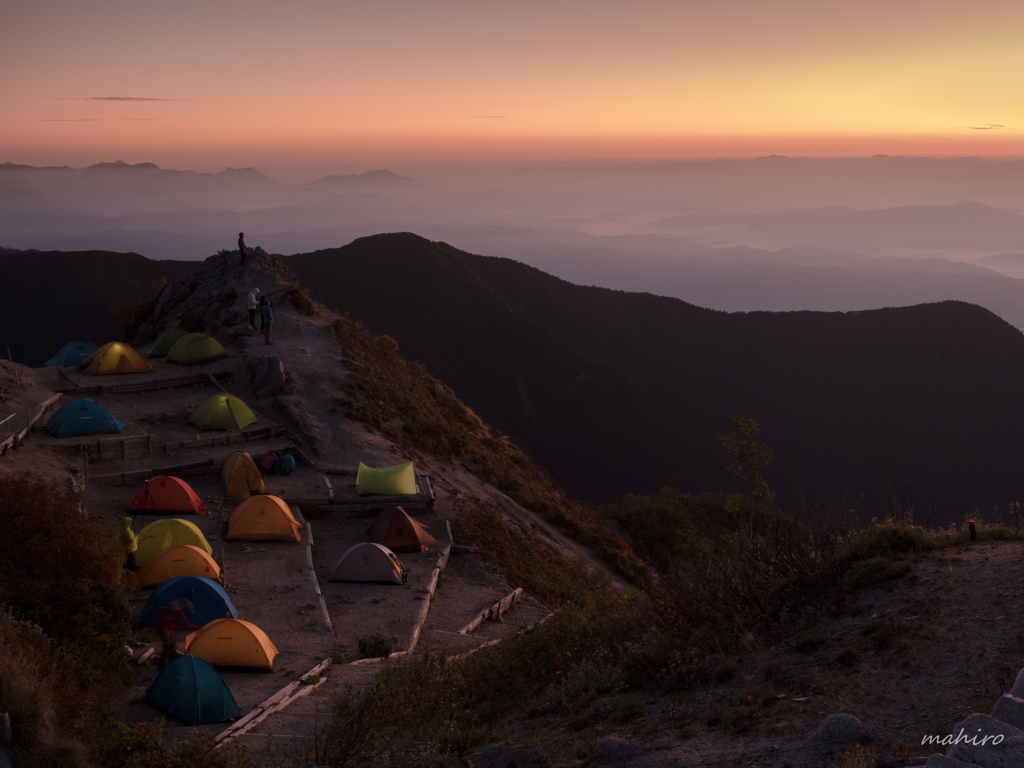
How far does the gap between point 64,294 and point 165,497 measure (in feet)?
256

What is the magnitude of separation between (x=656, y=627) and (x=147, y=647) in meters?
8.05

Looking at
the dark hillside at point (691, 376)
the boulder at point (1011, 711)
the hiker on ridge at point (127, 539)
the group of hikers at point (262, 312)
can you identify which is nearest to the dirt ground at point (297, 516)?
the group of hikers at point (262, 312)

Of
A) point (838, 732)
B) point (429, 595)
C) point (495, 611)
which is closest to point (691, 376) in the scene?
point (495, 611)

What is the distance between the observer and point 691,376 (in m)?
78.1

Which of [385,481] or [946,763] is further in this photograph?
[385,481]

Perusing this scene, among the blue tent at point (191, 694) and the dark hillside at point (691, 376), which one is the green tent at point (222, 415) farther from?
the dark hillside at point (691, 376)

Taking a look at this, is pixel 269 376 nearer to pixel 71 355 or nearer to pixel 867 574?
pixel 71 355

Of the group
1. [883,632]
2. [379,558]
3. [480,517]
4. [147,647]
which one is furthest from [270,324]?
[883,632]

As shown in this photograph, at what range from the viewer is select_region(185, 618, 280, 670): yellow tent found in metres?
11.1

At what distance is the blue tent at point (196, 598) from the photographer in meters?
12.3

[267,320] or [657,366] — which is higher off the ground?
[267,320]

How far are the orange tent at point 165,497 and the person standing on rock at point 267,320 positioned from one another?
11.0m

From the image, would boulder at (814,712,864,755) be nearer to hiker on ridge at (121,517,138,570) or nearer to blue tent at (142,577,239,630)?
blue tent at (142,577,239,630)

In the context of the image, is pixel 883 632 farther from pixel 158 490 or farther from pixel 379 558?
pixel 158 490
